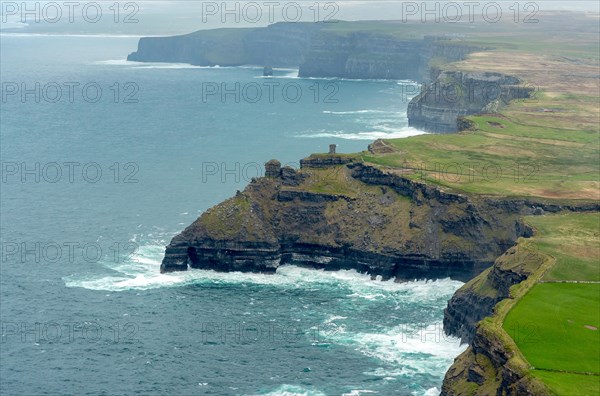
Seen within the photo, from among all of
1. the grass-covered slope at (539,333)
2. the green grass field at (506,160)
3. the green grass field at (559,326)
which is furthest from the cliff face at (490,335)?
the green grass field at (506,160)

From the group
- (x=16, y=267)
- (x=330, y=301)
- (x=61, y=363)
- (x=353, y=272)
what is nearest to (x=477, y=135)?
(x=353, y=272)

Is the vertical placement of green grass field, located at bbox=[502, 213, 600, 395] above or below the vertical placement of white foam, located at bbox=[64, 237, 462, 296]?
above

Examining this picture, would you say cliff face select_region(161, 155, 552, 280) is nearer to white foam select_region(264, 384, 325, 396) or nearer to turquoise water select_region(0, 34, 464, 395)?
turquoise water select_region(0, 34, 464, 395)

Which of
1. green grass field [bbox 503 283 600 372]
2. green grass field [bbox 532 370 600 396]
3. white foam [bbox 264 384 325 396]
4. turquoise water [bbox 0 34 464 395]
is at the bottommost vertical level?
white foam [bbox 264 384 325 396]

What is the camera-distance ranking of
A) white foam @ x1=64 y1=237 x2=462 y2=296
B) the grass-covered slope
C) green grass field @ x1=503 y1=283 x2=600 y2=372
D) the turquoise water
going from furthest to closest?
white foam @ x1=64 y1=237 x2=462 y2=296 < the turquoise water < green grass field @ x1=503 y1=283 x2=600 y2=372 < the grass-covered slope

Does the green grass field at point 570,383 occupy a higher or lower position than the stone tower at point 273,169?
lower

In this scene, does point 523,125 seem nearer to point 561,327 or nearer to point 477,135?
point 477,135

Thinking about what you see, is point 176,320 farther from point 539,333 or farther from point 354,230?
point 539,333

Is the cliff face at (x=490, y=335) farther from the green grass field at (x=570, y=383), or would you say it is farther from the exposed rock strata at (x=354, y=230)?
the exposed rock strata at (x=354, y=230)

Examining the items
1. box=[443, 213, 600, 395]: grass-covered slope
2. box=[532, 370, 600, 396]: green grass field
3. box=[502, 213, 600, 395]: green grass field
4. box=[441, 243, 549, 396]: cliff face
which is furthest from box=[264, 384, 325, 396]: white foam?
box=[532, 370, 600, 396]: green grass field
